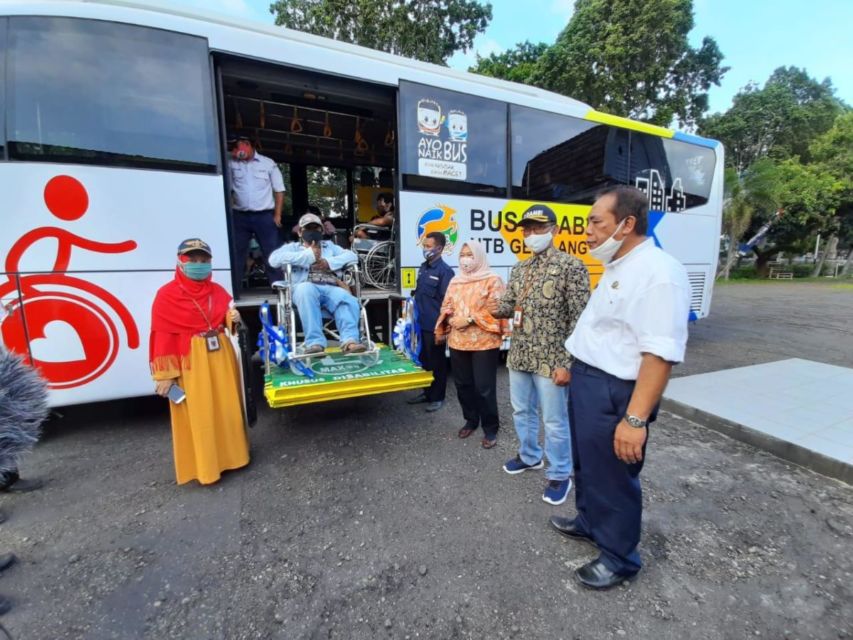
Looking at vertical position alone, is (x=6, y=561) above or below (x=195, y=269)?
below

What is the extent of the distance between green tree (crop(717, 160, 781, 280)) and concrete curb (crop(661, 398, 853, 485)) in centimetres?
2038

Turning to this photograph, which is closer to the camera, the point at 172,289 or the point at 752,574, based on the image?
the point at 752,574

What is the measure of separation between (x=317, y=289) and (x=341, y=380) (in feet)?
3.62

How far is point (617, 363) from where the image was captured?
1801mm

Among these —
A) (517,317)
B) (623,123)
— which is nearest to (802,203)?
(623,123)

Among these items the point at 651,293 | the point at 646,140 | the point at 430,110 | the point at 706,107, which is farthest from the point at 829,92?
the point at 651,293

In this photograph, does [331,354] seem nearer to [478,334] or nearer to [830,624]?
[478,334]

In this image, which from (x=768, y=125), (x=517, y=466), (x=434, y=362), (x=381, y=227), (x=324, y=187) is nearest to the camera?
(x=517, y=466)

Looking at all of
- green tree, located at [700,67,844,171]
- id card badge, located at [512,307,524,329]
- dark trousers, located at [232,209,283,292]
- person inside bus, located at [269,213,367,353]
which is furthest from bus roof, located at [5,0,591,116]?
green tree, located at [700,67,844,171]

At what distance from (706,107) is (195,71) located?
21.6 metres

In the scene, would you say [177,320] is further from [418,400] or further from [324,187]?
[324,187]

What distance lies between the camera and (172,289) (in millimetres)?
2635

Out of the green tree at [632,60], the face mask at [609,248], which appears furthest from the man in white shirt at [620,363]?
the green tree at [632,60]

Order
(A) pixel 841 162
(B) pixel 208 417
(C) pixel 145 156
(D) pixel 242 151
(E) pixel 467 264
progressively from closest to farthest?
1. (B) pixel 208 417
2. (E) pixel 467 264
3. (C) pixel 145 156
4. (D) pixel 242 151
5. (A) pixel 841 162
